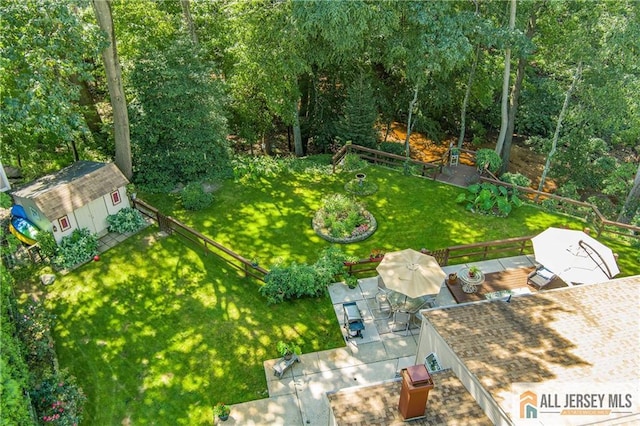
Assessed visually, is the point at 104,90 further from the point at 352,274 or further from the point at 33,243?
the point at 352,274

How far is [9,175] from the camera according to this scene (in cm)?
2097

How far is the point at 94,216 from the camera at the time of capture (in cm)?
1712

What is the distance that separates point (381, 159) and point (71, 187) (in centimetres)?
1477

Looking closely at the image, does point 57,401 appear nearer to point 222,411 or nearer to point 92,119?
point 222,411

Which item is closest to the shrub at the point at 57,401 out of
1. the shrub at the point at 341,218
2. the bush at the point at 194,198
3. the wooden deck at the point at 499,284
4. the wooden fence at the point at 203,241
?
the wooden fence at the point at 203,241

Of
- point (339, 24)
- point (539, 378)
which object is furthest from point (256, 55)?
point (539, 378)

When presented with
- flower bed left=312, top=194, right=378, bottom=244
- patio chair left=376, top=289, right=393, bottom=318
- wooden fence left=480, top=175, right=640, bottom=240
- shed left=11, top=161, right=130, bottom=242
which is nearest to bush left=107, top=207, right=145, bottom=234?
shed left=11, top=161, right=130, bottom=242

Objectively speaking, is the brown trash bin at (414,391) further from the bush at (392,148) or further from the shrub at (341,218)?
the bush at (392,148)

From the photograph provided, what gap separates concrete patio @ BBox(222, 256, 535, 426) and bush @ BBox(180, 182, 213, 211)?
798cm

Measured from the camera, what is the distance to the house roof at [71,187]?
15.5 meters

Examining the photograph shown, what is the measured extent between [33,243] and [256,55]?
12429mm

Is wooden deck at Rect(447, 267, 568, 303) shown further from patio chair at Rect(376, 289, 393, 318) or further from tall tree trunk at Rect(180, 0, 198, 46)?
tall tree trunk at Rect(180, 0, 198, 46)

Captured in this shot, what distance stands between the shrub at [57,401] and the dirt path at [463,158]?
2376 centimetres

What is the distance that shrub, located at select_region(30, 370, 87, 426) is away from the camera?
422 inches
